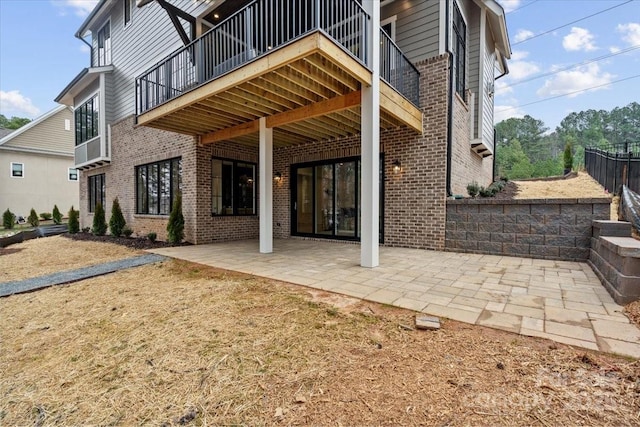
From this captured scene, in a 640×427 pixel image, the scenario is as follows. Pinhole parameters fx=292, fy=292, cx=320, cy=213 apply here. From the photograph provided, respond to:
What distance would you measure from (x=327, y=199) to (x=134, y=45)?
9.27 metres

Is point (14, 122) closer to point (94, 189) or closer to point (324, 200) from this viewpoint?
point (94, 189)

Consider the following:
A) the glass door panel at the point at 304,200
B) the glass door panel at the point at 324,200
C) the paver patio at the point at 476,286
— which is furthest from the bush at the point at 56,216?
the glass door panel at the point at 324,200

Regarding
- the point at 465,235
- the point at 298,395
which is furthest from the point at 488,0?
the point at 298,395

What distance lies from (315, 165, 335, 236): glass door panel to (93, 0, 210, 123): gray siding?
5.47m

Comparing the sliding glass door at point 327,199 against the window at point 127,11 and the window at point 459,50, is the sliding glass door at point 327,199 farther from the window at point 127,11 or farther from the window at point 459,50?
the window at point 127,11

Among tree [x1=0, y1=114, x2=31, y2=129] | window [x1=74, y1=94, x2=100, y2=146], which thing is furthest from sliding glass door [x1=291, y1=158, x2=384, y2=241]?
tree [x1=0, y1=114, x2=31, y2=129]

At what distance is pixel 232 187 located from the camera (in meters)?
8.75

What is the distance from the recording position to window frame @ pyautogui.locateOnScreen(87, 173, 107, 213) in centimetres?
1218

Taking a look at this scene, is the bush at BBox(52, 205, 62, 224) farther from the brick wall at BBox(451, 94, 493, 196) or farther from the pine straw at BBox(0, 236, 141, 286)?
the brick wall at BBox(451, 94, 493, 196)

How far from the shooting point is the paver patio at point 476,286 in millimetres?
2396

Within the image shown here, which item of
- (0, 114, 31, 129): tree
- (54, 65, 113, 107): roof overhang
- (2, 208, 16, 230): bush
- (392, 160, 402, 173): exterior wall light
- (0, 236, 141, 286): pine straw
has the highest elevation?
(0, 114, 31, 129): tree

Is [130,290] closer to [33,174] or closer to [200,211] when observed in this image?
[200,211]

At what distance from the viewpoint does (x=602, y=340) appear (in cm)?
215

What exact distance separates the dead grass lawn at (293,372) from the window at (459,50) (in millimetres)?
7020
